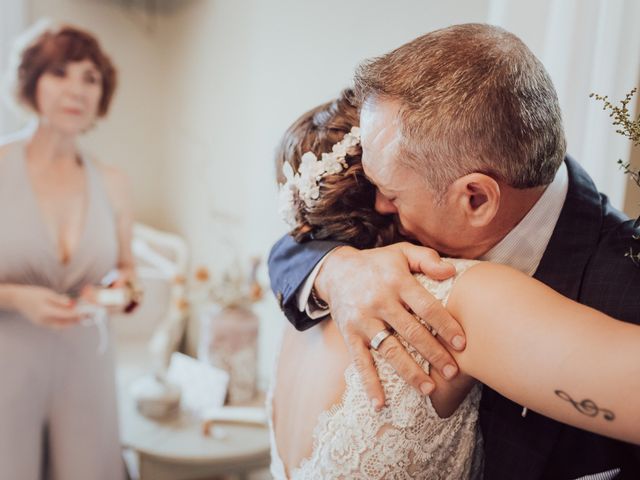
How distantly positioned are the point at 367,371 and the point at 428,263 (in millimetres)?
155

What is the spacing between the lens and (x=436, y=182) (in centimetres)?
77

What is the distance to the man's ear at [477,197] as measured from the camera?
74cm

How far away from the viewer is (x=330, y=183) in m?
0.87

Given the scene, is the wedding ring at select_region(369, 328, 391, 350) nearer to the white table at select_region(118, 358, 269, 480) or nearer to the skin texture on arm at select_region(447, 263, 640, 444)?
the skin texture on arm at select_region(447, 263, 640, 444)

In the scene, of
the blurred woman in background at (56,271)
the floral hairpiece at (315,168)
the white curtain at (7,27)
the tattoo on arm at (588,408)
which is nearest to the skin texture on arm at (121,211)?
the blurred woman in background at (56,271)

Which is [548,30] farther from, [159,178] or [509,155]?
[159,178]

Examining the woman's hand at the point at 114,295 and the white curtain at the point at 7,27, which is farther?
the white curtain at the point at 7,27

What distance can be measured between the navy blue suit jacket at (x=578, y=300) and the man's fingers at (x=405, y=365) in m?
0.16

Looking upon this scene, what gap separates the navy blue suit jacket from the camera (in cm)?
76

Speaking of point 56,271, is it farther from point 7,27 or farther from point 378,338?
point 7,27

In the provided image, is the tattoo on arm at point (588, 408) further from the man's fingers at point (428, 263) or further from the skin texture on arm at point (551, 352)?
the man's fingers at point (428, 263)

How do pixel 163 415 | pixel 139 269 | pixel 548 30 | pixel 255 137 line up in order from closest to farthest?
1. pixel 548 30
2. pixel 163 415
3. pixel 255 137
4. pixel 139 269

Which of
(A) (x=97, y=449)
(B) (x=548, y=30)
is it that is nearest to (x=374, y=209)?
(B) (x=548, y=30)

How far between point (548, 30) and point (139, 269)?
223 cm
